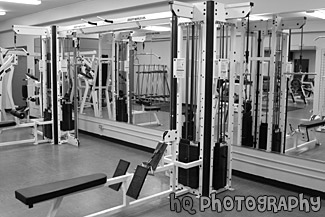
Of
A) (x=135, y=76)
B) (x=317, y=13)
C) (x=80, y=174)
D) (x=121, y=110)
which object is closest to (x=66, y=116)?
(x=121, y=110)

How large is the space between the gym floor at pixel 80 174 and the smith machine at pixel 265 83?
762 millimetres

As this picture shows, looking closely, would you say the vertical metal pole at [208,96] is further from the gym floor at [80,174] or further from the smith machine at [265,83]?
the smith machine at [265,83]

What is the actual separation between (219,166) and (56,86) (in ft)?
12.0

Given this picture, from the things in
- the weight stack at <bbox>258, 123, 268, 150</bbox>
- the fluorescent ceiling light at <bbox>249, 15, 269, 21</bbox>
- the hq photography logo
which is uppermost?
the fluorescent ceiling light at <bbox>249, 15, 269, 21</bbox>

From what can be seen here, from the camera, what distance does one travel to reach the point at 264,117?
4.93 meters

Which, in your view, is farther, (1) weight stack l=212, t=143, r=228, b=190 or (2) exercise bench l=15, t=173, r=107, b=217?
(1) weight stack l=212, t=143, r=228, b=190

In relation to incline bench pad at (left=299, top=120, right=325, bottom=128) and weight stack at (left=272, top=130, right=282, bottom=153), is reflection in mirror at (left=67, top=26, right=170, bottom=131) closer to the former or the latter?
weight stack at (left=272, top=130, right=282, bottom=153)

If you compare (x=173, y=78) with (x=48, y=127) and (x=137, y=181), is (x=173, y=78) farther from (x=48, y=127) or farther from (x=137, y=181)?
(x=48, y=127)

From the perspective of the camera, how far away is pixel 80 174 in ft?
14.6

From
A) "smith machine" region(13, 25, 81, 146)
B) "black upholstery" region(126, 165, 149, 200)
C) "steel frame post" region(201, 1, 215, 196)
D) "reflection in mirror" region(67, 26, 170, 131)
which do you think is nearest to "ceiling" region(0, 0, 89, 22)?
"reflection in mirror" region(67, 26, 170, 131)

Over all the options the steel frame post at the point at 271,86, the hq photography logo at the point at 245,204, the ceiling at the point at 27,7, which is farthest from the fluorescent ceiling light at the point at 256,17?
the ceiling at the point at 27,7

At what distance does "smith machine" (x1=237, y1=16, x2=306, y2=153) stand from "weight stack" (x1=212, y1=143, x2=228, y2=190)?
99cm

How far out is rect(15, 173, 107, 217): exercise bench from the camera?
256 cm

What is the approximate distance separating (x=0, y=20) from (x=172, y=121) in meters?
9.27
